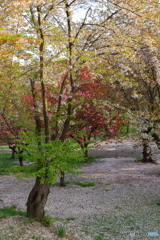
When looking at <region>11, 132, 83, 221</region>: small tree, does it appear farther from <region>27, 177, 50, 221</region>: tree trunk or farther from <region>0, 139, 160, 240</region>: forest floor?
<region>0, 139, 160, 240</region>: forest floor

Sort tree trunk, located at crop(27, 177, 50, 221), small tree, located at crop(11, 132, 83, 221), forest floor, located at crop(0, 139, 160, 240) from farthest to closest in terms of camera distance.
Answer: tree trunk, located at crop(27, 177, 50, 221)
forest floor, located at crop(0, 139, 160, 240)
small tree, located at crop(11, 132, 83, 221)

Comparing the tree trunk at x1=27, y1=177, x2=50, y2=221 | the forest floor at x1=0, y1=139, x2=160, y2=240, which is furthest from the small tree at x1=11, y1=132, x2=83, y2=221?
the forest floor at x1=0, y1=139, x2=160, y2=240

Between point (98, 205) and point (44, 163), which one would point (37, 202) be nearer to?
point (44, 163)

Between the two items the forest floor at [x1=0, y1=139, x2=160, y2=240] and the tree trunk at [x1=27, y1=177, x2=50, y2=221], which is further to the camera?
the tree trunk at [x1=27, y1=177, x2=50, y2=221]

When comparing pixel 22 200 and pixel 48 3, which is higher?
pixel 48 3

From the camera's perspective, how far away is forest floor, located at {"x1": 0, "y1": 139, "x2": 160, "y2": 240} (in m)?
8.64

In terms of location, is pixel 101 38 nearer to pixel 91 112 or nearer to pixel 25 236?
pixel 25 236

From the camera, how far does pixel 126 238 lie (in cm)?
855

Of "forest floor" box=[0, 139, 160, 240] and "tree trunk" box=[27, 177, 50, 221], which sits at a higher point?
"tree trunk" box=[27, 177, 50, 221]

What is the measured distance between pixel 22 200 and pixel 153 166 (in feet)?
40.8

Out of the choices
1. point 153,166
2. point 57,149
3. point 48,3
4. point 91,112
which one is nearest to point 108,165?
point 153,166

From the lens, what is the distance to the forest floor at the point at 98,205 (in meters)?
8.64

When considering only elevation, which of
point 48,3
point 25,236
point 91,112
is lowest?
point 25,236

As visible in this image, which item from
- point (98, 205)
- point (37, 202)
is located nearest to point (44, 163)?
point (37, 202)
